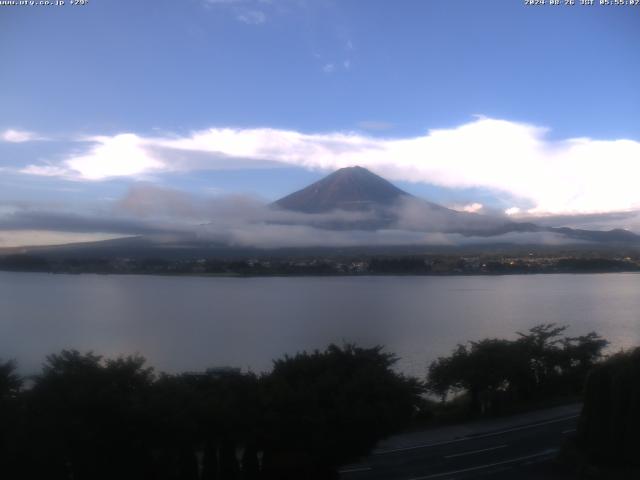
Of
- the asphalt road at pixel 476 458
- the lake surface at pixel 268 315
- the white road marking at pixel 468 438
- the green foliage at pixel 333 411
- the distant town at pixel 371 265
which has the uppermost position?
the distant town at pixel 371 265

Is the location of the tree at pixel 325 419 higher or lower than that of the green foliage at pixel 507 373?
higher

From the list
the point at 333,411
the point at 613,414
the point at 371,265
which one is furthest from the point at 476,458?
the point at 371,265

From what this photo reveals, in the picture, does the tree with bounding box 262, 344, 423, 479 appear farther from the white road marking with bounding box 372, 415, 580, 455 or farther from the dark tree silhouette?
the dark tree silhouette

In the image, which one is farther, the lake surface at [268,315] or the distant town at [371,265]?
the distant town at [371,265]

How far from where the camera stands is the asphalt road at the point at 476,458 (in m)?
6.92

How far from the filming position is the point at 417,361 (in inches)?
586

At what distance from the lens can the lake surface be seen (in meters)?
15.8

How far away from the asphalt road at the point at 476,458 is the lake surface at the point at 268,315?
4.92 metres

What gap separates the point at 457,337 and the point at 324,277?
26446 millimetres

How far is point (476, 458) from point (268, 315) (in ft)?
54.3

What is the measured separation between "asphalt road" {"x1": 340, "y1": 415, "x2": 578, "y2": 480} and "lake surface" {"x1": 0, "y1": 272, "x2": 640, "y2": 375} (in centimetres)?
492

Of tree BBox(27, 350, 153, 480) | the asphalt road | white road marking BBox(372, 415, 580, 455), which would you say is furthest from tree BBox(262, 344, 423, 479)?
tree BBox(27, 350, 153, 480)

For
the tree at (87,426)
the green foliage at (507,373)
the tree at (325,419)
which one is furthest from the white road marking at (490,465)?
the green foliage at (507,373)

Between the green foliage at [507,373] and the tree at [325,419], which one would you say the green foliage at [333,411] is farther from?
the green foliage at [507,373]
